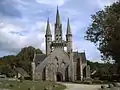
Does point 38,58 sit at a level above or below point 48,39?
below

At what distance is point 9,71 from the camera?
104 m

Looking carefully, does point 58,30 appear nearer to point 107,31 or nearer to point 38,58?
point 38,58

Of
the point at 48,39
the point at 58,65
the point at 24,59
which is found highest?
the point at 48,39

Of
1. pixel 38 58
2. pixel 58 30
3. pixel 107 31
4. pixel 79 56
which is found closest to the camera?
pixel 107 31

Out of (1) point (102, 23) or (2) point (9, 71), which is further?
(2) point (9, 71)

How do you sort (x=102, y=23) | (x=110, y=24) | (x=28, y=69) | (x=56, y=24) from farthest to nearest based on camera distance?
(x=28, y=69), (x=56, y=24), (x=102, y=23), (x=110, y=24)

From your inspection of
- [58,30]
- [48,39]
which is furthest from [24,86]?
[58,30]

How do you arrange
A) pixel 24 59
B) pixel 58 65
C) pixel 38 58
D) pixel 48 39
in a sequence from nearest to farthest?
pixel 58 65 < pixel 48 39 < pixel 38 58 < pixel 24 59

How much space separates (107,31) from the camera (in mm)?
36594

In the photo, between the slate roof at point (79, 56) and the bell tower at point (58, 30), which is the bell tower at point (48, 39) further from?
the slate roof at point (79, 56)

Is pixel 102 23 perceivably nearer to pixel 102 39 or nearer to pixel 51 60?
pixel 102 39

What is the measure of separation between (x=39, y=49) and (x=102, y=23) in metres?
107

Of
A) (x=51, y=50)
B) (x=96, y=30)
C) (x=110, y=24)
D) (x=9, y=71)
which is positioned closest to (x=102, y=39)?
(x=96, y=30)

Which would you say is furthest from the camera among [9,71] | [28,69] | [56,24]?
[28,69]
